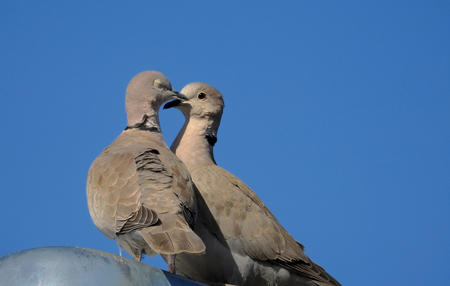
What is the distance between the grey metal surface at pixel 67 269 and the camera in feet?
11.2

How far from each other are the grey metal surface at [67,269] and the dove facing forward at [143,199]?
850 millimetres

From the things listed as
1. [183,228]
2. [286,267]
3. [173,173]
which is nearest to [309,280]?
[286,267]

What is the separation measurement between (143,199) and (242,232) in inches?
70.8

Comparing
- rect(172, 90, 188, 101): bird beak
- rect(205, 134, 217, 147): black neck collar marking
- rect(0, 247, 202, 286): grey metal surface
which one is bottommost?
rect(0, 247, 202, 286): grey metal surface

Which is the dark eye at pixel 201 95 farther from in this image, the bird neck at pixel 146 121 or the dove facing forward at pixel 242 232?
the bird neck at pixel 146 121

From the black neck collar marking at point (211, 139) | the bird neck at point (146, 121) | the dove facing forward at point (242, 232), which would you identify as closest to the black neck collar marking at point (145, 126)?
the bird neck at point (146, 121)

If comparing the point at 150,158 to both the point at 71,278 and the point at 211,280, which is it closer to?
the point at 211,280

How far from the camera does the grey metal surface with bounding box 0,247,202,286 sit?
11.2ft

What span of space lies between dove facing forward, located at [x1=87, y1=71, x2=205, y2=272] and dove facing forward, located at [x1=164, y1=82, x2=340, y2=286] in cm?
82

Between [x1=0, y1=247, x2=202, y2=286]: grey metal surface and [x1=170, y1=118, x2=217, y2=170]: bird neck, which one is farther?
[x1=170, y1=118, x2=217, y2=170]: bird neck

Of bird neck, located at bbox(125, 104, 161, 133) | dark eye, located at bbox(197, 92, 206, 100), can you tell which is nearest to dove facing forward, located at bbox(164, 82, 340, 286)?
dark eye, located at bbox(197, 92, 206, 100)

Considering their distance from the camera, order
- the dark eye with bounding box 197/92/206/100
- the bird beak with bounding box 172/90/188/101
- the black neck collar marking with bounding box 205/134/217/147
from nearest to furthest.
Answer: the bird beak with bounding box 172/90/188/101 → the black neck collar marking with bounding box 205/134/217/147 → the dark eye with bounding box 197/92/206/100

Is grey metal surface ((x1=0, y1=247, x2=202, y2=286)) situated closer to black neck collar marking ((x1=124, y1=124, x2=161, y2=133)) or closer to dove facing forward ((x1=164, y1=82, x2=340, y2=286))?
dove facing forward ((x1=164, y1=82, x2=340, y2=286))

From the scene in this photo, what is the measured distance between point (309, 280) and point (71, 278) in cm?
372
